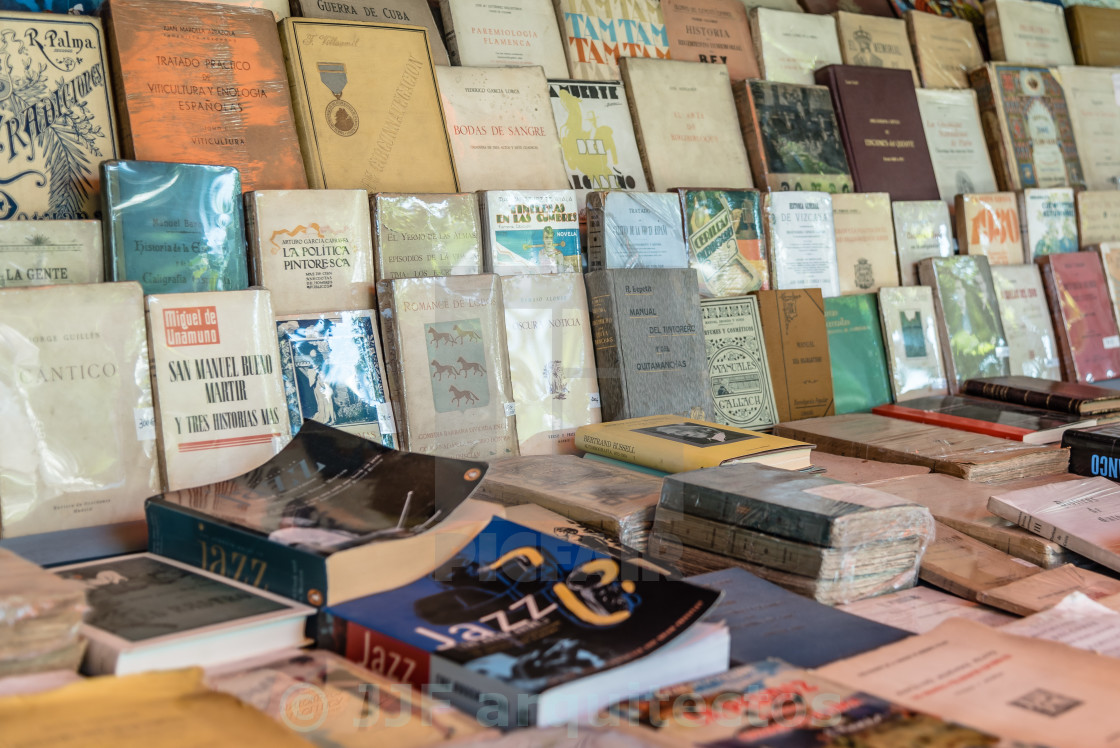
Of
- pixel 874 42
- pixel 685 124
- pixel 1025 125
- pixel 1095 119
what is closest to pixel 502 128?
pixel 685 124

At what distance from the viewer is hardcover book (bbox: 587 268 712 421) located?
80.6 inches

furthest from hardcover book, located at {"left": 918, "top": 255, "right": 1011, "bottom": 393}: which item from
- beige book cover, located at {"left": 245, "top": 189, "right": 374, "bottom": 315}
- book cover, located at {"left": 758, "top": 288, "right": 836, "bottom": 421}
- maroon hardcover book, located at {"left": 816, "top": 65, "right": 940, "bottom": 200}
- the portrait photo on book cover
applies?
beige book cover, located at {"left": 245, "top": 189, "right": 374, "bottom": 315}

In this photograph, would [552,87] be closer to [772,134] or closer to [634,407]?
[772,134]

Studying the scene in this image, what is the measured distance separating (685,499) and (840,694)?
0.54 m

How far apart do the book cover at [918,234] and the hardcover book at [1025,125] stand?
43cm

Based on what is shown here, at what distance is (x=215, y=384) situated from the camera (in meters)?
1.54

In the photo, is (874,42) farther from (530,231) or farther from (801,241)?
(530,231)

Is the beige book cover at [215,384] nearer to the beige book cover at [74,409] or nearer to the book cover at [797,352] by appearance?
the beige book cover at [74,409]

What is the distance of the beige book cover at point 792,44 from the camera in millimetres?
2754

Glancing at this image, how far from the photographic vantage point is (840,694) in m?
0.90

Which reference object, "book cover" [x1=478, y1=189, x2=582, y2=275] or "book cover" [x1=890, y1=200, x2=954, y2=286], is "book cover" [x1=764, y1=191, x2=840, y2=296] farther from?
"book cover" [x1=478, y1=189, x2=582, y2=275]

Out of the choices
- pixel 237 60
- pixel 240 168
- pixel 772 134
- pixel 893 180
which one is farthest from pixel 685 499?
pixel 893 180

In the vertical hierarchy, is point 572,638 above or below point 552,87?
below

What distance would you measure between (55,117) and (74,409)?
0.61 metres
